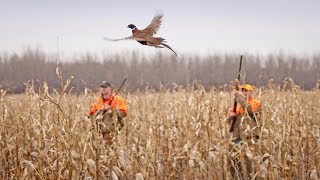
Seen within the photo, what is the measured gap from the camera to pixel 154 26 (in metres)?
1.78

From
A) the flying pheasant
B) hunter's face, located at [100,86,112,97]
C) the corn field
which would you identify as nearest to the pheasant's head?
the flying pheasant

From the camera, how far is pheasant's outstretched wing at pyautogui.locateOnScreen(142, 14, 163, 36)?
1.70m

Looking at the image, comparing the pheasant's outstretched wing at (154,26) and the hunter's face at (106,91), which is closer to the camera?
the pheasant's outstretched wing at (154,26)

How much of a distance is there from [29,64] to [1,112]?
45.0 m

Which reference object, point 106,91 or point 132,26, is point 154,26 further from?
point 106,91

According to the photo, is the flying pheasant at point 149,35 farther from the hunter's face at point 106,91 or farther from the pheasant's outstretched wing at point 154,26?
the hunter's face at point 106,91

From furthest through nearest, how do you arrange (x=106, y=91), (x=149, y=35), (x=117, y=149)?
(x=106, y=91), (x=117, y=149), (x=149, y=35)

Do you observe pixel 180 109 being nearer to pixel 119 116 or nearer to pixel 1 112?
pixel 119 116

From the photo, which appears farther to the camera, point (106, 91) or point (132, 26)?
point (106, 91)

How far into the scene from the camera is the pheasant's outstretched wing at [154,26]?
170 centimetres

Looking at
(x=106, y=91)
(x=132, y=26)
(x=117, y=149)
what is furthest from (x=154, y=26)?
(x=106, y=91)

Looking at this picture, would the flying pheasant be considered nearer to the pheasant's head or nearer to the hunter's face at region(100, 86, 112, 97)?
the pheasant's head

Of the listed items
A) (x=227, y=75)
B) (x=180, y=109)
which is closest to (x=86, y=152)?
(x=180, y=109)

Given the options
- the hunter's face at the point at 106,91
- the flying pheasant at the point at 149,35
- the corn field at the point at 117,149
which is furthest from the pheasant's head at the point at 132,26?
the hunter's face at the point at 106,91
